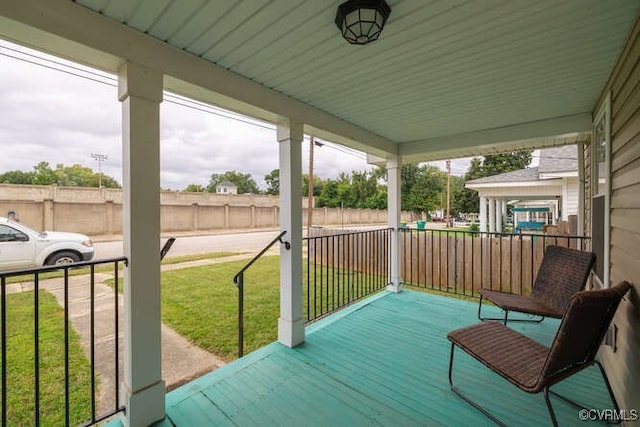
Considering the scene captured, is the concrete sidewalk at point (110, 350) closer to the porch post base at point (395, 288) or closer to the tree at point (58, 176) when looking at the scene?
the porch post base at point (395, 288)

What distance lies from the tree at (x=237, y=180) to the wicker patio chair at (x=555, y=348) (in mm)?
44020

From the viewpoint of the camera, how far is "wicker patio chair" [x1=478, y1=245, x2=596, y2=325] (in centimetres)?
236

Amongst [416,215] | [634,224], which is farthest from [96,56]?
[416,215]

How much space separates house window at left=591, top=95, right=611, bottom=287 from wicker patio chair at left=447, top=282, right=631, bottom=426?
90cm

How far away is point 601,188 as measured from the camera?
94.7 inches

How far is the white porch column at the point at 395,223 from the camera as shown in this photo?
4.21 meters

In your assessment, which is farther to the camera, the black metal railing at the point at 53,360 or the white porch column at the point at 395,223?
the white porch column at the point at 395,223

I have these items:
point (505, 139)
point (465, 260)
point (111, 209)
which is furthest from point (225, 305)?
point (111, 209)

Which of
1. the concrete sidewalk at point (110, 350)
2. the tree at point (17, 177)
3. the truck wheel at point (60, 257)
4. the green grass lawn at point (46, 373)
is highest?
the tree at point (17, 177)

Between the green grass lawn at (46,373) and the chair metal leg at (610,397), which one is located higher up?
the chair metal leg at (610,397)

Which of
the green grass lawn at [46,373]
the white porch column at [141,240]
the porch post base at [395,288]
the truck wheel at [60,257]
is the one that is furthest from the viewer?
the truck wheel at [60,257]

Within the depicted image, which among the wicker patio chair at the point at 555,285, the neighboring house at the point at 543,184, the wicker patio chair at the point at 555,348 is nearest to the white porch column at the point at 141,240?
the wicker patio chair at the point at 555,348

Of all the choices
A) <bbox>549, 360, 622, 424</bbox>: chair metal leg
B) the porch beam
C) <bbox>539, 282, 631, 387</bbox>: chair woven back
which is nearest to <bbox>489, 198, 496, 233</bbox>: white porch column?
the porch beam

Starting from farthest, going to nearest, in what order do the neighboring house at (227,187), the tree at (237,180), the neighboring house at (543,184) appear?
the tree at (237,180), the neighboring house at (227,187), the neighboring house at (543,184)
